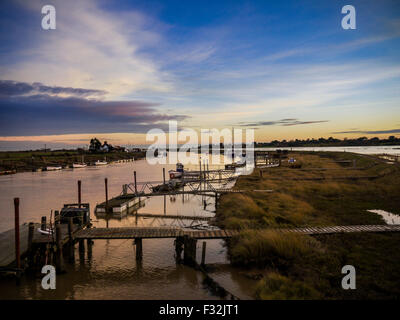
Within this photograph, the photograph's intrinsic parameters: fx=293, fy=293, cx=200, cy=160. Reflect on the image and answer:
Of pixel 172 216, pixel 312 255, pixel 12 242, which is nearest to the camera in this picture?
pixel 312 255

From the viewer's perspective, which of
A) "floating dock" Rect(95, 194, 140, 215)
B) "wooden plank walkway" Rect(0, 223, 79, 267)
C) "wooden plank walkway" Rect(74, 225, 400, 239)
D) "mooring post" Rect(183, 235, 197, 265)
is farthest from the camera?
"floating dock" Rect(95, 194, 140, 215)

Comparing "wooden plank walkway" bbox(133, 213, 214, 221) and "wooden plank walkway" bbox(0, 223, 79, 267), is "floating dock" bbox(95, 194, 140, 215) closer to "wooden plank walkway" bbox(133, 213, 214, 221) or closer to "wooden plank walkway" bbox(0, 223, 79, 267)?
"wooden plank walkway" bbox(133, 213, 214, 221)

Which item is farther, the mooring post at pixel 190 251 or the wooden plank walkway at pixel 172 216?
the wooden plank walkway at pixel 172 216

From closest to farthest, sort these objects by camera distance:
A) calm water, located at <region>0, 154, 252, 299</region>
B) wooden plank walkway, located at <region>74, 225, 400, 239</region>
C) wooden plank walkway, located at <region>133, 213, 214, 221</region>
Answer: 1. calm water, located at <region>0, 154, 252, 299</region>
2. wooden plank walkway, located at <region>74, 225, 400, 239</region>
3. wooden plank walkway, located at <region>133, 213, 214, 221</region>

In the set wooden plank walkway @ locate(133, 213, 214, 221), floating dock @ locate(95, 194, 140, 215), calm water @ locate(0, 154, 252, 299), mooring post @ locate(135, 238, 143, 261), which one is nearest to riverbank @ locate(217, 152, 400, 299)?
calm water @ locate(0, 154, 252, 299)

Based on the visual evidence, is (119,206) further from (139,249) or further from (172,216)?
(139,249)

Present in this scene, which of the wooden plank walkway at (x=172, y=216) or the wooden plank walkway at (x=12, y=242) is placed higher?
the wooden plank walkway at (x=12, y=242)

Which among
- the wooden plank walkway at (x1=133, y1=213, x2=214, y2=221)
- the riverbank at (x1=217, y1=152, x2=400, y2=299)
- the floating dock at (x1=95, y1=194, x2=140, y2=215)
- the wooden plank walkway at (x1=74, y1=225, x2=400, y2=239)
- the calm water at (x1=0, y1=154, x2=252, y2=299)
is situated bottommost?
the wooden plank walkway at (x1=133, y1=213, x2=214, y2=221)

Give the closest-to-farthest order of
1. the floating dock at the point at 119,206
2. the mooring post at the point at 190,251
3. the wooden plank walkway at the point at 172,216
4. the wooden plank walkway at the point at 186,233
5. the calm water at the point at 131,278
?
the calm water at the point at 131,278, the mooring post at the point at 190,251, the wooden plank walkway at the point at 186,233, the wooden plank walkway at the point at 172,216, the floating dock at the point at 119,206

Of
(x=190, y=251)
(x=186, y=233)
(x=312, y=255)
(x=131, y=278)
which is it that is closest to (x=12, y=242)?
(x=131, y=278)

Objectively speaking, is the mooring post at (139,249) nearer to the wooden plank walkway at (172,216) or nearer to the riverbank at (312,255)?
the riverbank at (312,255)

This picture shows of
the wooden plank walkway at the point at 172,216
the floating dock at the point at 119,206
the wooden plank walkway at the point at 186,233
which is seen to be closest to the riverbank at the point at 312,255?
the wooden plank walkway at the point at 186,233

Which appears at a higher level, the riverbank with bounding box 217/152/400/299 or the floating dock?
the riverbank with bounding box 217/152/400/299
